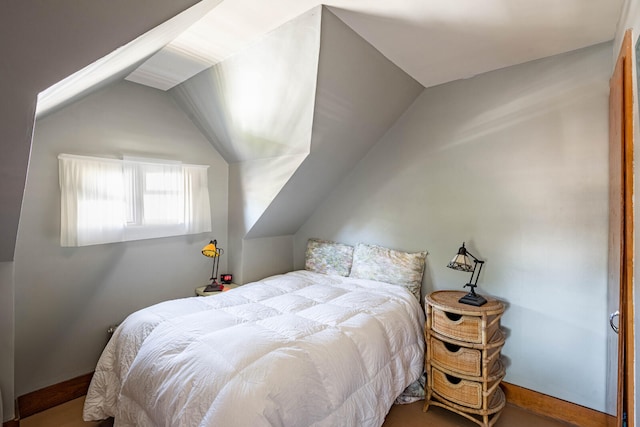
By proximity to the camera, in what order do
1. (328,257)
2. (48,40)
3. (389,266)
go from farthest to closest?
(328,257) → (389,266) → (48,40)

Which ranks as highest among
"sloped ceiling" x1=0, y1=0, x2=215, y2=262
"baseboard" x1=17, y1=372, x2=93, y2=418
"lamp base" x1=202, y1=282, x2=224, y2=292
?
"sloped ceiling" x1=0, y1=0, x2=215, y2=262

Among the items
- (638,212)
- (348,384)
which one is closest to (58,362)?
(348,384)

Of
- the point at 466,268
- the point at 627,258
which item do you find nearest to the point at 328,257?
the point at 466,268

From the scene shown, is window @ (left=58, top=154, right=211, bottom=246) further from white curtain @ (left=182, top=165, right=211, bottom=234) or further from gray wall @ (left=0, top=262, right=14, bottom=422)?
gray wall @ (left=0, top=262, right=14, bottom=422)

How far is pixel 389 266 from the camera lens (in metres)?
2.76

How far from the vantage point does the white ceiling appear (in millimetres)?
1600

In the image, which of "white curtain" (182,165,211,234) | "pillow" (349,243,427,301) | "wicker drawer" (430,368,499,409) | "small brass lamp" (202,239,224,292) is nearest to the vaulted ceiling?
"white curtain" (182,165,211,234)

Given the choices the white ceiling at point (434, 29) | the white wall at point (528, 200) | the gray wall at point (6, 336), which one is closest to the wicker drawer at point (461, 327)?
the white wall at point (528, 200)

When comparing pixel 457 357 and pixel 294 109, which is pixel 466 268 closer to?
pixel 457 357

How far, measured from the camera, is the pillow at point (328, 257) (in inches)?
123

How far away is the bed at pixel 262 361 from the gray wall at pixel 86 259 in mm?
631

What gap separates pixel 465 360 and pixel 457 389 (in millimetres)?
214

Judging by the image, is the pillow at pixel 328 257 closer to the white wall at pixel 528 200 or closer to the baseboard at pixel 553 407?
the white wall at pixel 528 200

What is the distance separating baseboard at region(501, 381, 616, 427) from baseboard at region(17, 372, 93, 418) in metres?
3.27
